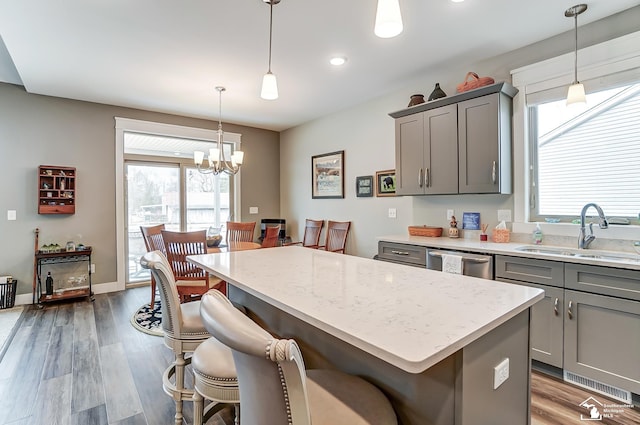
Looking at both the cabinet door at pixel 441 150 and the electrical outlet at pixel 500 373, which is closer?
the electrical outlet at pixel 500 373

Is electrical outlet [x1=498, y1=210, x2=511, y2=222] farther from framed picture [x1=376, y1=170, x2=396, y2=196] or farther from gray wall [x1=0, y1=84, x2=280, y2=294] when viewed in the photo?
gray wall [x1=0, y1=84, x2=280, y2=294]

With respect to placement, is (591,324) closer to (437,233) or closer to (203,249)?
(437,233)

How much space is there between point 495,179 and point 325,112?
9.49ft

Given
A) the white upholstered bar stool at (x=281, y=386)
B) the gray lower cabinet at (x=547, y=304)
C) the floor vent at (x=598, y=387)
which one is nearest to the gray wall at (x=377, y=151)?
the gray lower cabinet at (x=547, y=304)

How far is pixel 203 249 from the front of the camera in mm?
3096

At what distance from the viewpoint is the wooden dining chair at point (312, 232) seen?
5.20m

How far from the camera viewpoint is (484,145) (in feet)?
9.37

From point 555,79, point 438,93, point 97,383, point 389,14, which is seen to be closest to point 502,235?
point 555,79

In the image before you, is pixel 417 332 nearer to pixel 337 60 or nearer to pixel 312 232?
pixel 337 60

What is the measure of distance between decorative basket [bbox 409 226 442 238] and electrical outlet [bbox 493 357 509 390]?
Answer: 7.77 feet

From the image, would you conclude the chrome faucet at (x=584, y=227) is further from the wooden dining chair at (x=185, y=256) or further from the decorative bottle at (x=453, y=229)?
the wooden dining chair at (x=185, y=256)

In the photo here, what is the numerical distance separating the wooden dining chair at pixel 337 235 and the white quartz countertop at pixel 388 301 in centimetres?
278

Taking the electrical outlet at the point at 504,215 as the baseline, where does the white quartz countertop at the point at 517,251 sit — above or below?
below

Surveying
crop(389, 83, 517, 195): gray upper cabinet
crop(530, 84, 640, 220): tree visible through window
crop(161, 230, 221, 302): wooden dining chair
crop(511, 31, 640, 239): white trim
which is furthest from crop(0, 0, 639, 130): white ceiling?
crop(161, 230, 221, 302): wooden dining chair
